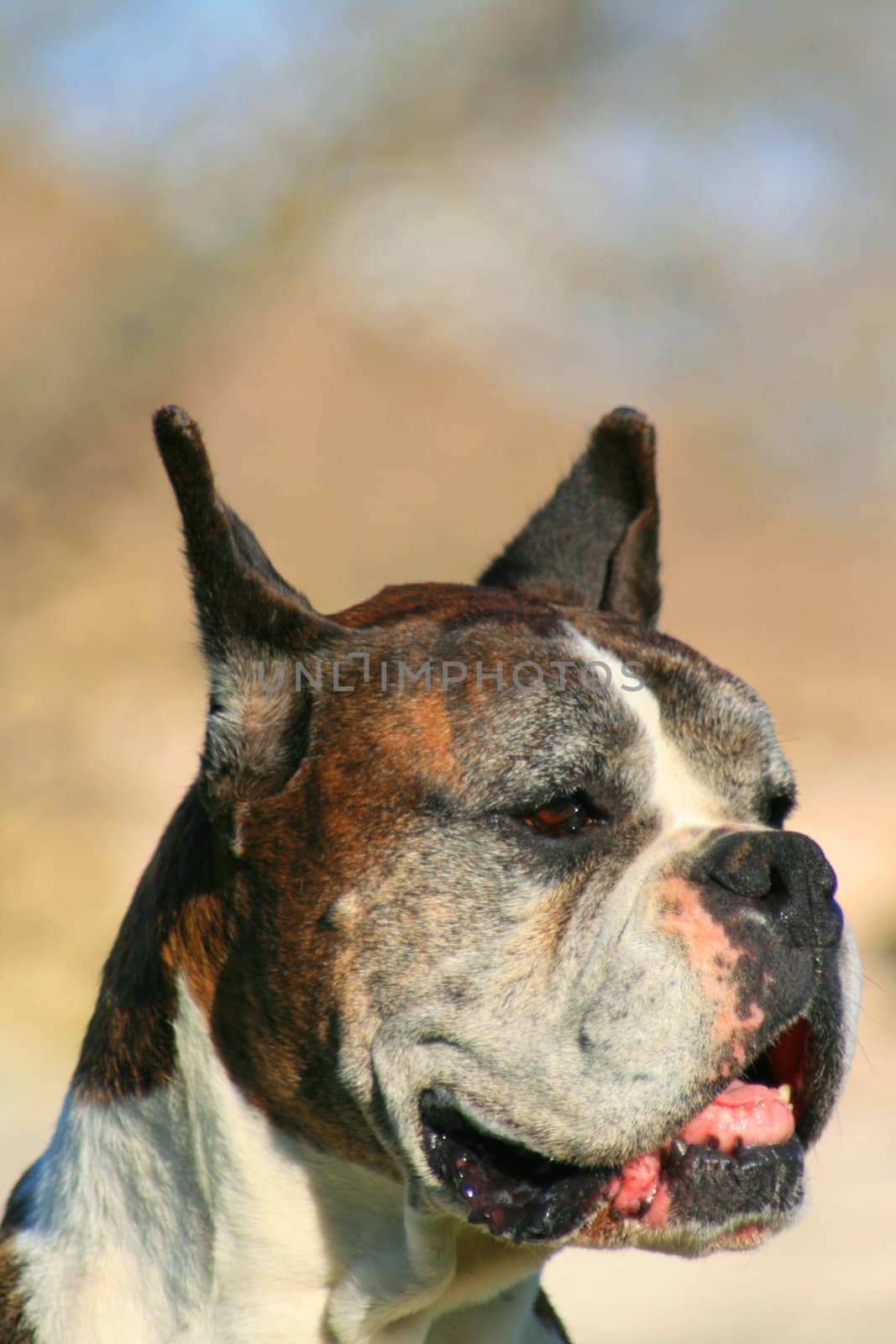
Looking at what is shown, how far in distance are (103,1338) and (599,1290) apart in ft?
14.3

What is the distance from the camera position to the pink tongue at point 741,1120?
2.96 meters

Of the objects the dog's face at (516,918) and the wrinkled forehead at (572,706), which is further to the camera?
the wrinkled forehead at (572,706)

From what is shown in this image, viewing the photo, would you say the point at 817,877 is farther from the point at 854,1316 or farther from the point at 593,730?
the point at 854,1316

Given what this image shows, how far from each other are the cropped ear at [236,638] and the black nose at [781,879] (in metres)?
0.91

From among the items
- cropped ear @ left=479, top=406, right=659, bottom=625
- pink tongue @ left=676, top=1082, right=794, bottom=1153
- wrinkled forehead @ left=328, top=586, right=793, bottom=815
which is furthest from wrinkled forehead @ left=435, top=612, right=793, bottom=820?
cropped ear @ left=479, top=406, right=659, bottom=625

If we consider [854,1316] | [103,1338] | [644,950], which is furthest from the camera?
[854,1316]

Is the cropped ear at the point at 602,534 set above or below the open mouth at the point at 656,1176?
above

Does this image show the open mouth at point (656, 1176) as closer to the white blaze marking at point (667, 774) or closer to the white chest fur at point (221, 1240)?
the white chest fur at point (221, 1240)

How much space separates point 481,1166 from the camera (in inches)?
119

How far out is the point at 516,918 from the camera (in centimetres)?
306

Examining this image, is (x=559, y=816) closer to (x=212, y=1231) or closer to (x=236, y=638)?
(x=236, y=638)

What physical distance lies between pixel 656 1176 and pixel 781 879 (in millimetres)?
600

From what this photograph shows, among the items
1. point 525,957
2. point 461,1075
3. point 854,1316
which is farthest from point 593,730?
point 854,1316

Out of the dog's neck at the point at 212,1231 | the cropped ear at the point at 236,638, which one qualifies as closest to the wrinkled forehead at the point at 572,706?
the cropped ear at the point at 236,638
